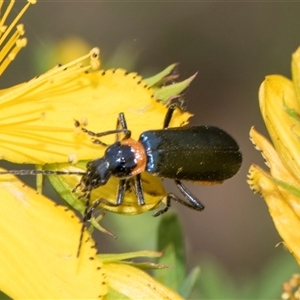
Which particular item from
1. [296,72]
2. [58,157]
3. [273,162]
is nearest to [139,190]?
[58,157]

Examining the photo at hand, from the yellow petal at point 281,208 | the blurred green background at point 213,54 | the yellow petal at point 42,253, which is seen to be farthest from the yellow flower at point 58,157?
the blurred green background at point 213,54

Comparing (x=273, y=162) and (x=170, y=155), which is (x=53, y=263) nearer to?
(x=170, y=155)

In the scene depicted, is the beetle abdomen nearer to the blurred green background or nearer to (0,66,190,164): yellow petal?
(0,66,190,164): yellow petal

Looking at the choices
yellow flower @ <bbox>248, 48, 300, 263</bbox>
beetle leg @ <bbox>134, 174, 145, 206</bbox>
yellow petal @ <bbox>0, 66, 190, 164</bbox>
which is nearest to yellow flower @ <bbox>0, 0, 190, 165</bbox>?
yellow petal @ <bbox>0, 66, 190, 164</bbox>

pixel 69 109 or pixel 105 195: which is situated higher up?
pixel 69 109

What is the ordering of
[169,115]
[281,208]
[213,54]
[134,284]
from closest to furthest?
[134,284], [281,208], [169,115], [213,54]

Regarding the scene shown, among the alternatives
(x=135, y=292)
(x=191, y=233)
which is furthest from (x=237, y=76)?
(x=135, y=292)
